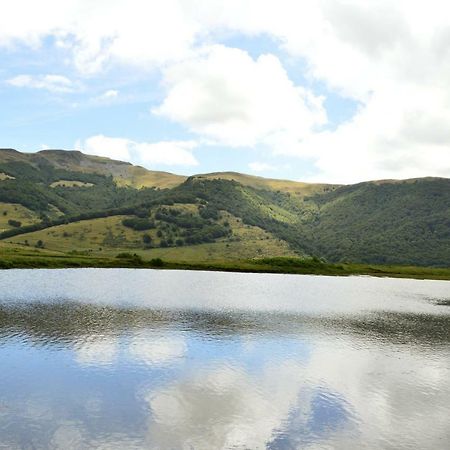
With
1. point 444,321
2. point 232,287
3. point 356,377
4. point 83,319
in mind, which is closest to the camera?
point 356,377

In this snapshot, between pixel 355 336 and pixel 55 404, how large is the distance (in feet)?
164

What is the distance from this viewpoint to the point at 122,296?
108 m

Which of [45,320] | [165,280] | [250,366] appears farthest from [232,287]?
[250,366]

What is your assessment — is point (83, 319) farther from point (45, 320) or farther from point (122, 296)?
point (122, 296)

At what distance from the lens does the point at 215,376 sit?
163 ft

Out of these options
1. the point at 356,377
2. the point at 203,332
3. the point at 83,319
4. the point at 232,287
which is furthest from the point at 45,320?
the point at 232,287

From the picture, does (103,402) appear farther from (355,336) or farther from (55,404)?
(355,336)

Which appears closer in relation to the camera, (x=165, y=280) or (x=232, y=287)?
(x=232, y=287)

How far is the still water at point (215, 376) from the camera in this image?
35.3 m

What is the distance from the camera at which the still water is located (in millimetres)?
35344

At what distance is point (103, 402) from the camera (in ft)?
133

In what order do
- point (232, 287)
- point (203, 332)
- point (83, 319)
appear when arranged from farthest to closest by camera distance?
point (232, 287)
point (83, 319)
point (203, 332)

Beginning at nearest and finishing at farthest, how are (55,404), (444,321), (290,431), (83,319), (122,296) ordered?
(290,431) → (55,404) → (83,319) → (444,321) → (122,296)

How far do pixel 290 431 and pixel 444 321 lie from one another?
228ft
